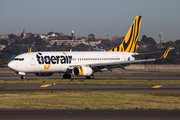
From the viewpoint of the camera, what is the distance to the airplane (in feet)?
144

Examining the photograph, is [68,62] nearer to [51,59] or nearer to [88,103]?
[51,59]

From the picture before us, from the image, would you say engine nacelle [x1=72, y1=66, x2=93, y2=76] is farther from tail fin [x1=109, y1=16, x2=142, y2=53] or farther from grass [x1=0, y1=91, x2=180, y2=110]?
grass [x1=0, y1=91, x2=180, y2=110]

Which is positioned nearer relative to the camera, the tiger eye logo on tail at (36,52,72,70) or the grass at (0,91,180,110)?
the grass at (0,91,180,110)

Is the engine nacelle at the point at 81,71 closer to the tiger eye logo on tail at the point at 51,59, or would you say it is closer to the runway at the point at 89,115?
the tiger eye logo on tail at the point at 51,59

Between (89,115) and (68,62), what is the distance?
31791 millimetres

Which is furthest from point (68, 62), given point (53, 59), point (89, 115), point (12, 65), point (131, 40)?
point (89, 115)

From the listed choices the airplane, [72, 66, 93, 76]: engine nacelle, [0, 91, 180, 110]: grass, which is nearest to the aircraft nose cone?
the airplane

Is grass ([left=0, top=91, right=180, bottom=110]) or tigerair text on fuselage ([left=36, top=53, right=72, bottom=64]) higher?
tigerair text on fuselage ([left=36, top=53, right=72, bottom=64])

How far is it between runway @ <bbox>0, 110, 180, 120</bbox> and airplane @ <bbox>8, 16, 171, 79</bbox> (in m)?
Result: 26.6

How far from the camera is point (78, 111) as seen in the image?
17891 millimetres

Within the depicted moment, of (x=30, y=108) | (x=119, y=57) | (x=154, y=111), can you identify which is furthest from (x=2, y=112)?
(x=119, y=57)

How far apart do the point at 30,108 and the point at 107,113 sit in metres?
4.96

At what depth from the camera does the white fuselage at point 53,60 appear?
43.8 meters

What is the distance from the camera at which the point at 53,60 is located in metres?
46.0
